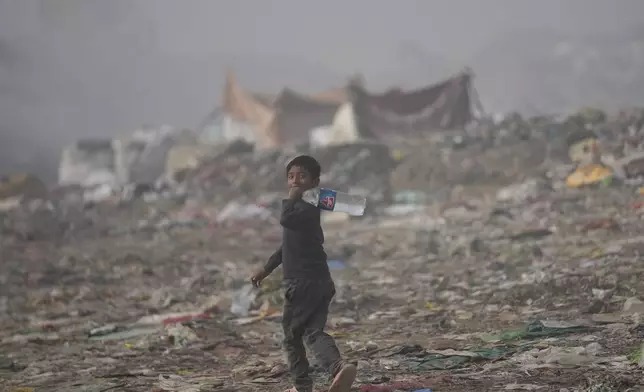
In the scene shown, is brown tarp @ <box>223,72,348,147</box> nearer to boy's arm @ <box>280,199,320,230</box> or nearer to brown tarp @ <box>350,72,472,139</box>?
brown tarp @ <box>350,72,472,139</box>

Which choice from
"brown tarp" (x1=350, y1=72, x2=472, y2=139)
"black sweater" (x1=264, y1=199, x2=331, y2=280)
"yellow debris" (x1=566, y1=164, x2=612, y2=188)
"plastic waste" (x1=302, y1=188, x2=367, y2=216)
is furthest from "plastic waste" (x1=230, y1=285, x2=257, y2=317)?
"brown tarp" (x1=350, y1=72, x2=472, y2=139)

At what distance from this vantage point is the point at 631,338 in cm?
307

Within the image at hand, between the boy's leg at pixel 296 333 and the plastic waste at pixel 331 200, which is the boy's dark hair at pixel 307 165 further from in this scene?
the boy's leg at pixel 296 333

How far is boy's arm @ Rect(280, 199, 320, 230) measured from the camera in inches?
101

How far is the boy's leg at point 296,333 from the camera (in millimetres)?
2510

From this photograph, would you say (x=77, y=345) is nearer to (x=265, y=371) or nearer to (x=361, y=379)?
(x=265, y=371)

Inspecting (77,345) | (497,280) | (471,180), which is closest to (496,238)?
(497,280)

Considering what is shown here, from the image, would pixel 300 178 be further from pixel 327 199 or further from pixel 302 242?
pixel 302 242

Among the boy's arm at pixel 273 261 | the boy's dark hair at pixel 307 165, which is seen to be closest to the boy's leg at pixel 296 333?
the boy's arm at pixel 273 261

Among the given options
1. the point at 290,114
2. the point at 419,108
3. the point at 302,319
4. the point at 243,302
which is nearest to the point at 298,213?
the point at 302,319

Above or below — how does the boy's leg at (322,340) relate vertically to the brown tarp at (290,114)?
below

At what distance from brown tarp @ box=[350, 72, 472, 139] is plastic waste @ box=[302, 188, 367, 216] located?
1570 centimetres

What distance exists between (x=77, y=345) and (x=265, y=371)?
1.63m

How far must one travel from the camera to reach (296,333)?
99.7 inches
